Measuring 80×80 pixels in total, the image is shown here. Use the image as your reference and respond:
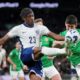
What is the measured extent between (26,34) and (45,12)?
13.1 meters

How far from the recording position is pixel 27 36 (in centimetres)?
1016

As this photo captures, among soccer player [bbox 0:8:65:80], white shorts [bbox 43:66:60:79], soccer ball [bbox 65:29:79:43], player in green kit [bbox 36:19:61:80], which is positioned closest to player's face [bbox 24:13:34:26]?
soccer player [bbox 0:8:65:80]

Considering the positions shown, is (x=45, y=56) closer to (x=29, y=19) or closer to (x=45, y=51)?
(x=29, y=19)

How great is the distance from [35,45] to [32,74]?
560 millimetres

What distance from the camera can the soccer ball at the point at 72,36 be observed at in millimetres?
9523

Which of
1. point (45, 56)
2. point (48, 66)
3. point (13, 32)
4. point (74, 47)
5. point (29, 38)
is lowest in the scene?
point (48, 66)

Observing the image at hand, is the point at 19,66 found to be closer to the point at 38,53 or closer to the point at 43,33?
the point at 43,33

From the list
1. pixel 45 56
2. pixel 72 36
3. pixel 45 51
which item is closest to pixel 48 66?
pixel 45 56

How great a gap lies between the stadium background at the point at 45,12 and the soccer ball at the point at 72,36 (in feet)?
38.3

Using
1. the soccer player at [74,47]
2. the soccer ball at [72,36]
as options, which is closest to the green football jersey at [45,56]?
the soccer player at [74,47]

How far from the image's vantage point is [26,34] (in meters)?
10.1

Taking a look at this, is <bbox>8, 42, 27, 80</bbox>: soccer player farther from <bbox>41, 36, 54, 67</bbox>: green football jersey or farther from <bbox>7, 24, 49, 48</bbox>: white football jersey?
<bbox>7, 24, 49, 48</bbox>: white football jersey

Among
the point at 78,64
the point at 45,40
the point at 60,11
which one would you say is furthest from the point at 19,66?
the point at 60,11

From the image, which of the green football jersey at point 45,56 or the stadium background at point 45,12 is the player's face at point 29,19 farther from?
the stadium background at point 45,12
